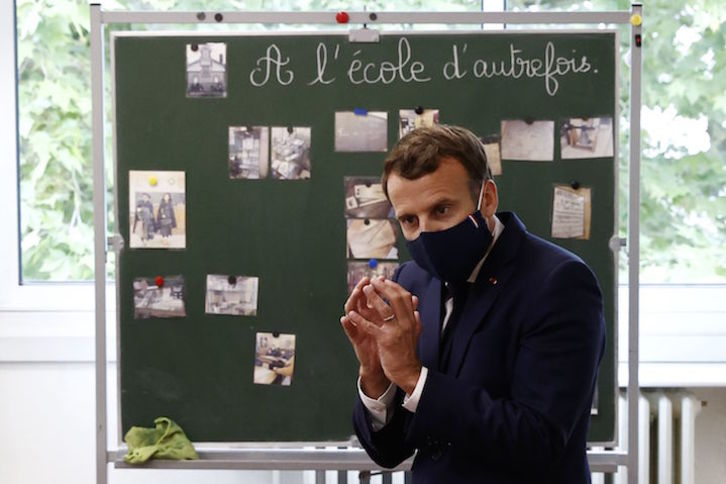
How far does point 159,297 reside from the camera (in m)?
2.24

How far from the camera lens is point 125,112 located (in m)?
2.22

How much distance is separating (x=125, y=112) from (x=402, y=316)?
4.08 ft

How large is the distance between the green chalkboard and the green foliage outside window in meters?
0.67

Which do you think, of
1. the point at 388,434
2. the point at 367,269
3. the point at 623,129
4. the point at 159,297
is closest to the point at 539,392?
the point at 388,434

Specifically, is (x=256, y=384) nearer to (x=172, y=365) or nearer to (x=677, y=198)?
(x=172, y=365)

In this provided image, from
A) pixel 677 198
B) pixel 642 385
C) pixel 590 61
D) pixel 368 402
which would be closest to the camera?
pixel 368 402

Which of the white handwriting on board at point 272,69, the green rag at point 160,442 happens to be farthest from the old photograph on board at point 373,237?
the green rag at point 160,442

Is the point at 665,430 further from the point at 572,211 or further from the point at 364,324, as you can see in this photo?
the point at 364,324

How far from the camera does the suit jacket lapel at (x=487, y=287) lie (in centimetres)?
135

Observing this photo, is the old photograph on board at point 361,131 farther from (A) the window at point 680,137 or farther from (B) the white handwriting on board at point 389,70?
(A) the window at point 680,137

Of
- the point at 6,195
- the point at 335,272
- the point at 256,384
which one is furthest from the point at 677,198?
the point at 6,195

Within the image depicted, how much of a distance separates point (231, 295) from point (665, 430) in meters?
1.40

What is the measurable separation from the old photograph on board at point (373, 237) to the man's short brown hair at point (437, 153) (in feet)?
2.78

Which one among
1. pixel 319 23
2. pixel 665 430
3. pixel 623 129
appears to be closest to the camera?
pixel 319 23
